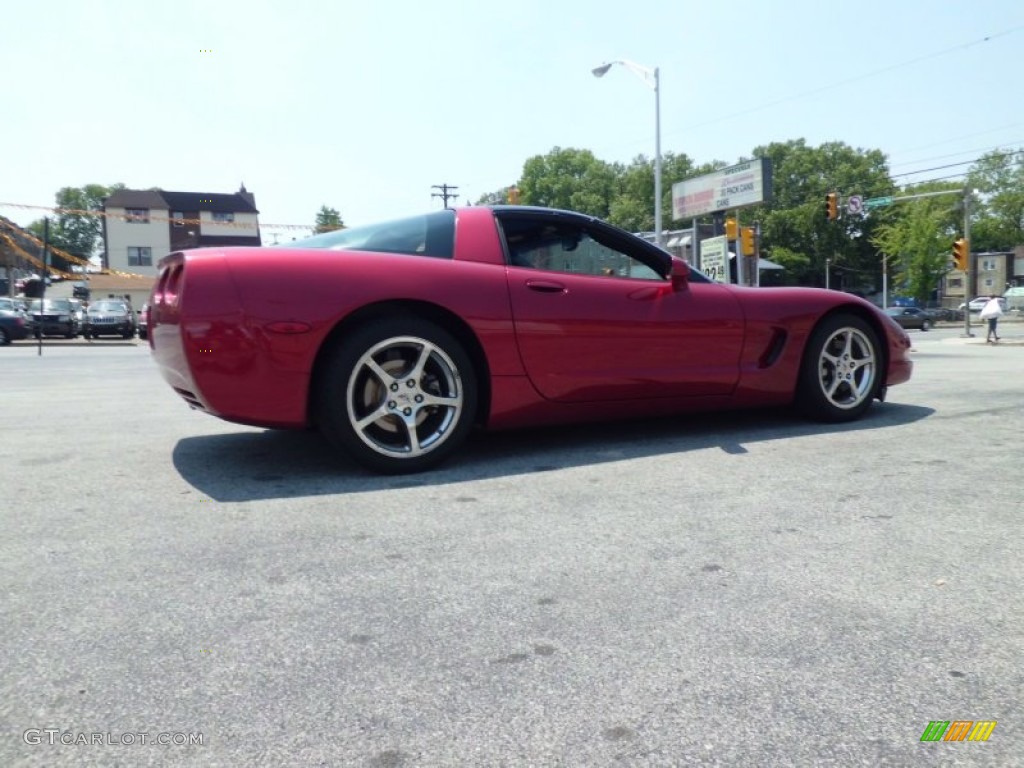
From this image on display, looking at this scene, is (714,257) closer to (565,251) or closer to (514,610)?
(565,251)

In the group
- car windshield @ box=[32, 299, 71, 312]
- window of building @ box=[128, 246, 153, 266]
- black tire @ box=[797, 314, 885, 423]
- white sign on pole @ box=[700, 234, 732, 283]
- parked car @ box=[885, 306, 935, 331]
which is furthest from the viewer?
window of building @ box=[128, 246, 153, 266]

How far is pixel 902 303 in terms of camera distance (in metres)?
47.7

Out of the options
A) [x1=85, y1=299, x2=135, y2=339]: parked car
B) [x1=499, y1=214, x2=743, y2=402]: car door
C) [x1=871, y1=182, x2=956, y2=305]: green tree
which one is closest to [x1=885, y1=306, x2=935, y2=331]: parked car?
[x1=871, y1=182, x2=956, y2=305]: green tree

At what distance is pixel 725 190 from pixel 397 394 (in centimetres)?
2831

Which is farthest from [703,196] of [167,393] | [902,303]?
[167,393]

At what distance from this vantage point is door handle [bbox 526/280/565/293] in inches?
155

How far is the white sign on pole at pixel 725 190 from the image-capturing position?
2788cm

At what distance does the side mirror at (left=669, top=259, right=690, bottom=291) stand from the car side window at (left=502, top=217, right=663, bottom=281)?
9 centimetres

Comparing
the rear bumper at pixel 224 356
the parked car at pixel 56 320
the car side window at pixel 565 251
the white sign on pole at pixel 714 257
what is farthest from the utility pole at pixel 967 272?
the parked car at pixel 56 320

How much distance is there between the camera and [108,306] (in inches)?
1141

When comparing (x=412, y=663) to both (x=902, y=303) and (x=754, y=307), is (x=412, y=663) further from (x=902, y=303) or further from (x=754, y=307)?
(x=902, y=303)

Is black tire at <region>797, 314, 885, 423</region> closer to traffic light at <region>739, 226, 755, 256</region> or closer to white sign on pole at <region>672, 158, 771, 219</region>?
traffic light at <region>739, 226, 755, 256</region>

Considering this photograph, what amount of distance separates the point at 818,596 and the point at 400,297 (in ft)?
7.09
